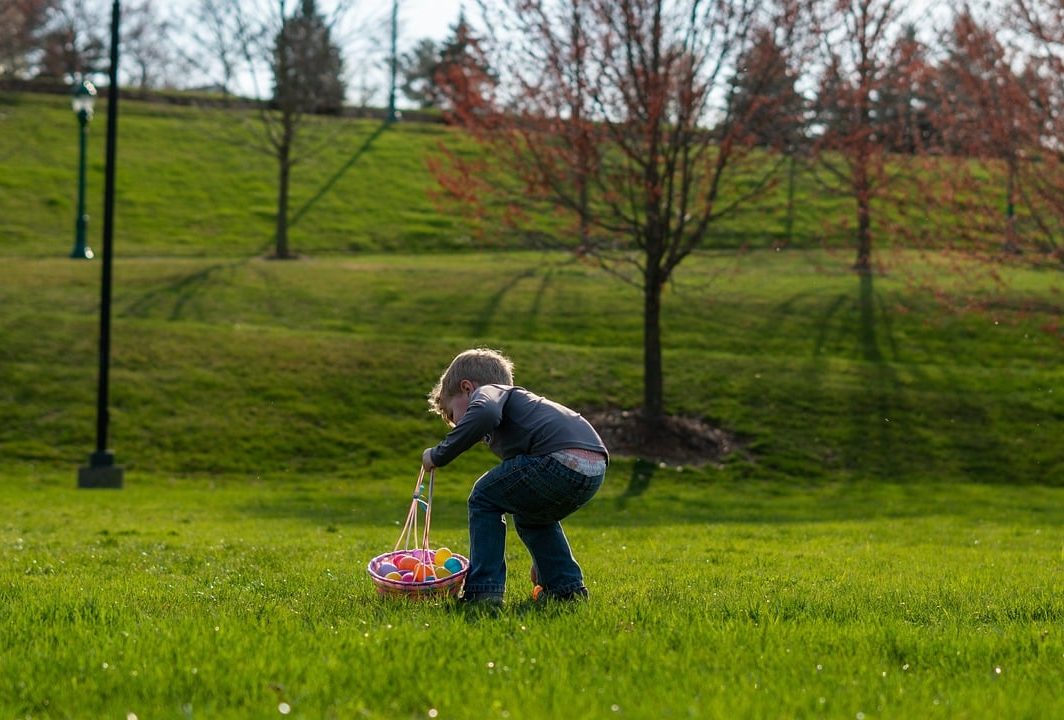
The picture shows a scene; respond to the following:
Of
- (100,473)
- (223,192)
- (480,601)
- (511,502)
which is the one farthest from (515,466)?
(223,192)

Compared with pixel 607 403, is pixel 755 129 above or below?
above

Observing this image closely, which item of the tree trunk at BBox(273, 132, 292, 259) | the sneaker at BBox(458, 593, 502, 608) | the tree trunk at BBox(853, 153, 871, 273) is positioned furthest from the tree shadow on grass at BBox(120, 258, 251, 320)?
the sneaker at BBox(458, 593, 502, 608)

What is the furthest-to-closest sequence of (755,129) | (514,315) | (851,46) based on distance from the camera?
(514,315), (851,46), (755,129)

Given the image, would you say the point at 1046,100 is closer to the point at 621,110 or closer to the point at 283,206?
the point at 621,110

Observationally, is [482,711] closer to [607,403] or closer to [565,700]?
[565,700]

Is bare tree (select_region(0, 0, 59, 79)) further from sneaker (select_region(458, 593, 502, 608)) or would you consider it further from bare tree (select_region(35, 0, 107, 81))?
sneaker (select_region(458, 593, 502, 608))

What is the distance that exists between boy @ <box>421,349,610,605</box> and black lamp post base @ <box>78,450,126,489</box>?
484 inches

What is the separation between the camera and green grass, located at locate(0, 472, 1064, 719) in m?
4.08

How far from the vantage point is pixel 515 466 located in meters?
6.15

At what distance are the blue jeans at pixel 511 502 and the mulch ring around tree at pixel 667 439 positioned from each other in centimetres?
1321

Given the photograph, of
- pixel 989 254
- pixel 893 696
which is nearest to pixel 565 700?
pixel 893 696

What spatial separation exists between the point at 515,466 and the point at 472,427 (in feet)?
1.25

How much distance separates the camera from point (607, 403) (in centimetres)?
2161

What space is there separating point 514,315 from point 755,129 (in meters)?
9.56
